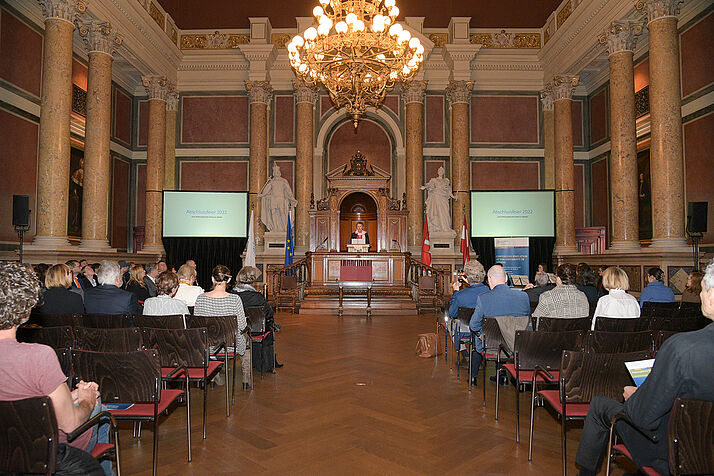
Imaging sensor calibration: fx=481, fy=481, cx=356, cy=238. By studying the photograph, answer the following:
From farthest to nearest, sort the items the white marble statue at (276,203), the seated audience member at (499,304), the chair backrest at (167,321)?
1. the white marble statue at (276,203)
2. the seated audience member at (499,304)
3. the chair backrest at (167,321)

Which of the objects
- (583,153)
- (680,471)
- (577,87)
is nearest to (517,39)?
(577,87)

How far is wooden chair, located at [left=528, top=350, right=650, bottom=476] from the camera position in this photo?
2.66m

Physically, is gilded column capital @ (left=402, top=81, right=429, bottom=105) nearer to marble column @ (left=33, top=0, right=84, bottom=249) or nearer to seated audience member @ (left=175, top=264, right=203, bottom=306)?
marble column @ (left=33, top=0, right=84, bottom=249)

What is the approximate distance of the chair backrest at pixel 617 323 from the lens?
3951mm

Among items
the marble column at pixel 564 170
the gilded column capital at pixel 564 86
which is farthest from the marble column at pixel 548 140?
the gilded column capital at pixel 564 86

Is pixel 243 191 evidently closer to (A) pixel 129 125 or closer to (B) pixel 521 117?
(A) pixel 129 125

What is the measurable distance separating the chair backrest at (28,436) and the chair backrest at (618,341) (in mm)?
3116

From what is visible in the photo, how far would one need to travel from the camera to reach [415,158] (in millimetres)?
14305

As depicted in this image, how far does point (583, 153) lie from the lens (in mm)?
14375

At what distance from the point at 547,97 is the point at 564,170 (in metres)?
2.43

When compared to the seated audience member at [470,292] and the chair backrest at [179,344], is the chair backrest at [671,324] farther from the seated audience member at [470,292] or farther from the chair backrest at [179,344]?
the chair backrest at [179,344]

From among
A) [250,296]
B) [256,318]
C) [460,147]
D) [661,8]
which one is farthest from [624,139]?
[256,318]

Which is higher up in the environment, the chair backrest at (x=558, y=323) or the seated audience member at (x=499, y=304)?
the seated audience member at (x=499, y=304)

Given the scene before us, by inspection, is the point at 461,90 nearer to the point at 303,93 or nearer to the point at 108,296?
the point at 303,93
